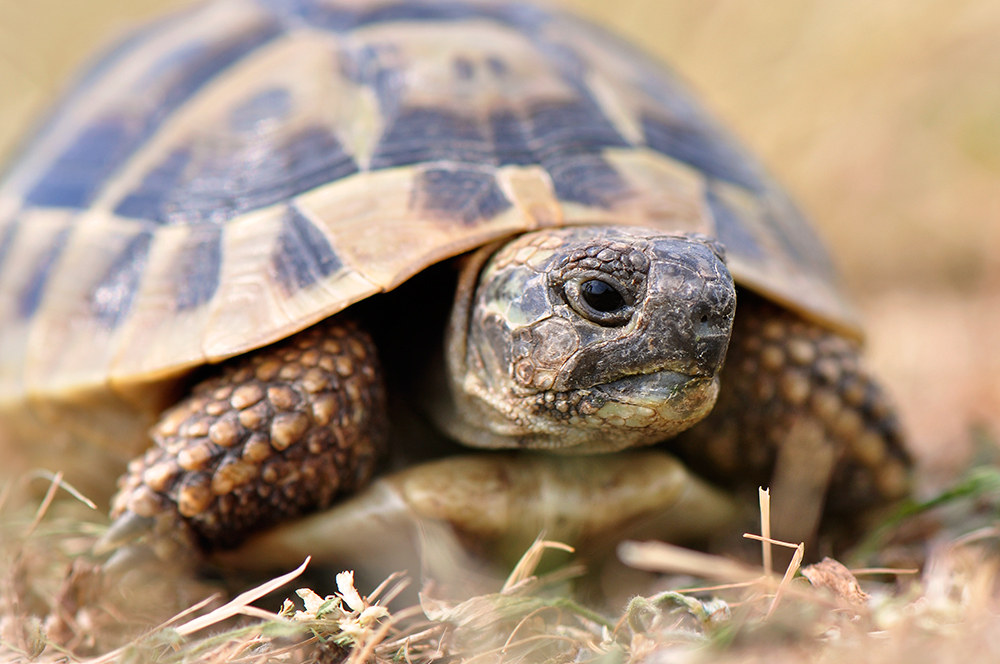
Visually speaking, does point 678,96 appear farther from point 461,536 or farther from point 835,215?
point 835,215

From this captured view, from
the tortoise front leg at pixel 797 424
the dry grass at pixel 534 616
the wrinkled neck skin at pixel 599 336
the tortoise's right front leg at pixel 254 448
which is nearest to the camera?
the dry grass at pixel 534 616

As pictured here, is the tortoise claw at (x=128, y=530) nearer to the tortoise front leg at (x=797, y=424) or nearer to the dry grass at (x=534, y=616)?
the dry grass at (x=534, y=616)

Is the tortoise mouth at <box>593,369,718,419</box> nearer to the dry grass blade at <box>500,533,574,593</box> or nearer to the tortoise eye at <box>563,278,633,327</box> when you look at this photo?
the tortoise eye at <box>563,278,633,327</box>

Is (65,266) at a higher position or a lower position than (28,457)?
higher

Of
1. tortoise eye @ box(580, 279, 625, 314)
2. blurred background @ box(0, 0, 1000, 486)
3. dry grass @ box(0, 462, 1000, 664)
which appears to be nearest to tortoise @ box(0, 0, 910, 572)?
tortoise eye @ box(580, 279, 625, 314)

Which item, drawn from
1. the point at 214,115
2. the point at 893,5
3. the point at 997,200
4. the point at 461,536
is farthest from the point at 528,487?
the point at 893,5

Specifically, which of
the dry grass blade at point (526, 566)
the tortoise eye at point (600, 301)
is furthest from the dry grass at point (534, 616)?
the tortoise eye at point (600, 301)
